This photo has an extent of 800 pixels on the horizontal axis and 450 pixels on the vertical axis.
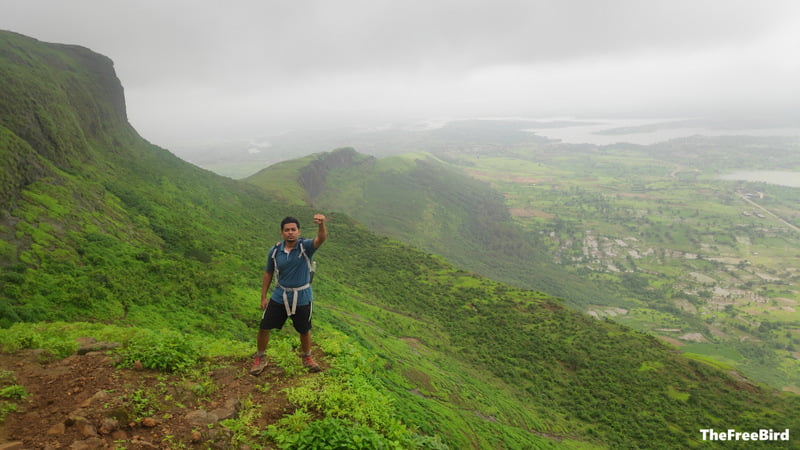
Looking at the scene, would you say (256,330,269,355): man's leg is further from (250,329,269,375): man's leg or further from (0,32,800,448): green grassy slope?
(0,32,800,448): green grassy slope

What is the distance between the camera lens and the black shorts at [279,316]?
8242 millimetres

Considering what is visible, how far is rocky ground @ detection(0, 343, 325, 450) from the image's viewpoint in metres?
5.60

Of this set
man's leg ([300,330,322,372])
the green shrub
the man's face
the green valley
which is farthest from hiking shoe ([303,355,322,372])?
the green valley

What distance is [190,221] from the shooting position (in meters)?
36.0

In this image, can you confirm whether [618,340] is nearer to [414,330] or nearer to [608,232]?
[414,330]

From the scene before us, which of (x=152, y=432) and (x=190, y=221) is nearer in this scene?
(x=152, y=432)

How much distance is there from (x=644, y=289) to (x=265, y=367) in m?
175

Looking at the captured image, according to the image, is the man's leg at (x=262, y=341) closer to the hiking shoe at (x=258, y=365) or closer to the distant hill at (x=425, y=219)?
the hiking shoe at (x=258, y=365)

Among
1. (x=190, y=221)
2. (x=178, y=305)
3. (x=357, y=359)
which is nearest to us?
(x=357, y=359)

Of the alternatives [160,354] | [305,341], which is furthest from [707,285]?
[160,354]

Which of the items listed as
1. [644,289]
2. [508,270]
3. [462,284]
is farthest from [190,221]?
[644,289]

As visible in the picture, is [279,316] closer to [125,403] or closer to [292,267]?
[292,267]

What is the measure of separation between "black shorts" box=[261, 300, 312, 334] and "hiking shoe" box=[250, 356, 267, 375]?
106 cm

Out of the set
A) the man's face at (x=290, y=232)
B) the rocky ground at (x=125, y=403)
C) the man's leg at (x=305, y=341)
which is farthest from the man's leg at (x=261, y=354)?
the man's face at (x=290, y=232)
